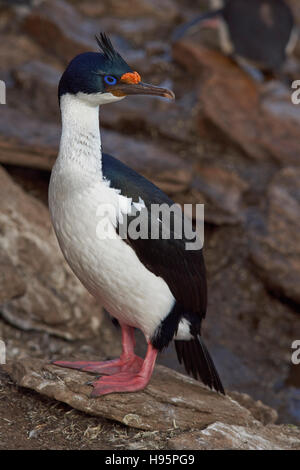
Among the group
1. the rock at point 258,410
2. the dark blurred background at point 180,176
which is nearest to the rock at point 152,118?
the dark blurred background at point 180,176

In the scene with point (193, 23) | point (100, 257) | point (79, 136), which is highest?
point (193, 23)

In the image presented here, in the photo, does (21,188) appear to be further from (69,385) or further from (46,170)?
(69,385)

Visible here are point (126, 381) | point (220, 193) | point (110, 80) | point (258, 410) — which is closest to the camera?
point (110, 80)

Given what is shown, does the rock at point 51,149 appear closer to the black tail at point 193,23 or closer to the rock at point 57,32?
the rock at point 57,32

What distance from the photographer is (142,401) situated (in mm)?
3775

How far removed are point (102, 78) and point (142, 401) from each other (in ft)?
5.89

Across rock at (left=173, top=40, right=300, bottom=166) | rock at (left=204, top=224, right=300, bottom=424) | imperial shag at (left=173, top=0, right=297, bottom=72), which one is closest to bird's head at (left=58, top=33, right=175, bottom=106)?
rock at (left=204, top=224, right=300, bottom=424)

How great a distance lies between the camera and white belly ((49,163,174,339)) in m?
3.57

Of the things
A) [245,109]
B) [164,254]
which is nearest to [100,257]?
[164,254]

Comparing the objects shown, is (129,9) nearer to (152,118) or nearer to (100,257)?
(152,118)

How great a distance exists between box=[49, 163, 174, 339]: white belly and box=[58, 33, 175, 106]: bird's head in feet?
1.48

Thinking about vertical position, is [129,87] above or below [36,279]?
above

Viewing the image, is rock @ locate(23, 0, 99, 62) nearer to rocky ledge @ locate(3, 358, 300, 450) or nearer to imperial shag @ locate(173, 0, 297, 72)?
imperial shag @ locate(173, 0, 297, 72)

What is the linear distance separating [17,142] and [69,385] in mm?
3096
